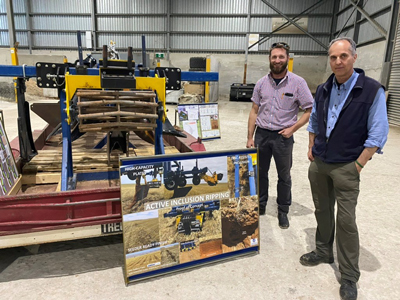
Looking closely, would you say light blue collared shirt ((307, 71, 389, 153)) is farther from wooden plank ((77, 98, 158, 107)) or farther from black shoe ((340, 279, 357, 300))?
wooden plank ((77, 98, 158, 107))

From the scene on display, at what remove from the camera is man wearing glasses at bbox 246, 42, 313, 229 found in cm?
300

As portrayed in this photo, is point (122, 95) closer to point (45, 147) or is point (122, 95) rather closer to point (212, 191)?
point (212, 191)

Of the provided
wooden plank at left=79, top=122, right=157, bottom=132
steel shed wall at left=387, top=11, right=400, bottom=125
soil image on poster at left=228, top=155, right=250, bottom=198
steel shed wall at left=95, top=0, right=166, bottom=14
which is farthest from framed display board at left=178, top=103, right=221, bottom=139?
steel shed wall at left=95, top=0, right=166, bottom=14

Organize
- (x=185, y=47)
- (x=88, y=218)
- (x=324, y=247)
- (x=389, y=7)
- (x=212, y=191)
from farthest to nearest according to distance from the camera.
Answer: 1. (x=185, y=47)
2. (x=389, y=7)
3. (x=324, y=247)
4. (x=212, y=191)
5. (x=88, y=218)

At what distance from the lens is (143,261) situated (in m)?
2.21


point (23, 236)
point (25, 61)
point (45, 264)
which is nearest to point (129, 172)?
point (23, 236)

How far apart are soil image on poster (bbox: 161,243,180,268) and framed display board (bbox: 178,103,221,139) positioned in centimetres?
531

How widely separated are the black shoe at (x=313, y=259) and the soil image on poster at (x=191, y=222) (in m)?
0.79

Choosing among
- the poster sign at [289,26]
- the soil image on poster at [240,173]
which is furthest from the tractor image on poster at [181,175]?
the poster sign at [289,26]

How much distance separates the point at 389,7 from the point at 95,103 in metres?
13.2

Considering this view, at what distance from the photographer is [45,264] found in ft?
7.95

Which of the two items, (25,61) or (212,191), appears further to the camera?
(25,61)

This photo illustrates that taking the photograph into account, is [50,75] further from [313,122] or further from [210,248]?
[313,122]

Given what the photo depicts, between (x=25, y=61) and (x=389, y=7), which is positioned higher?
(x=389, y=7)
